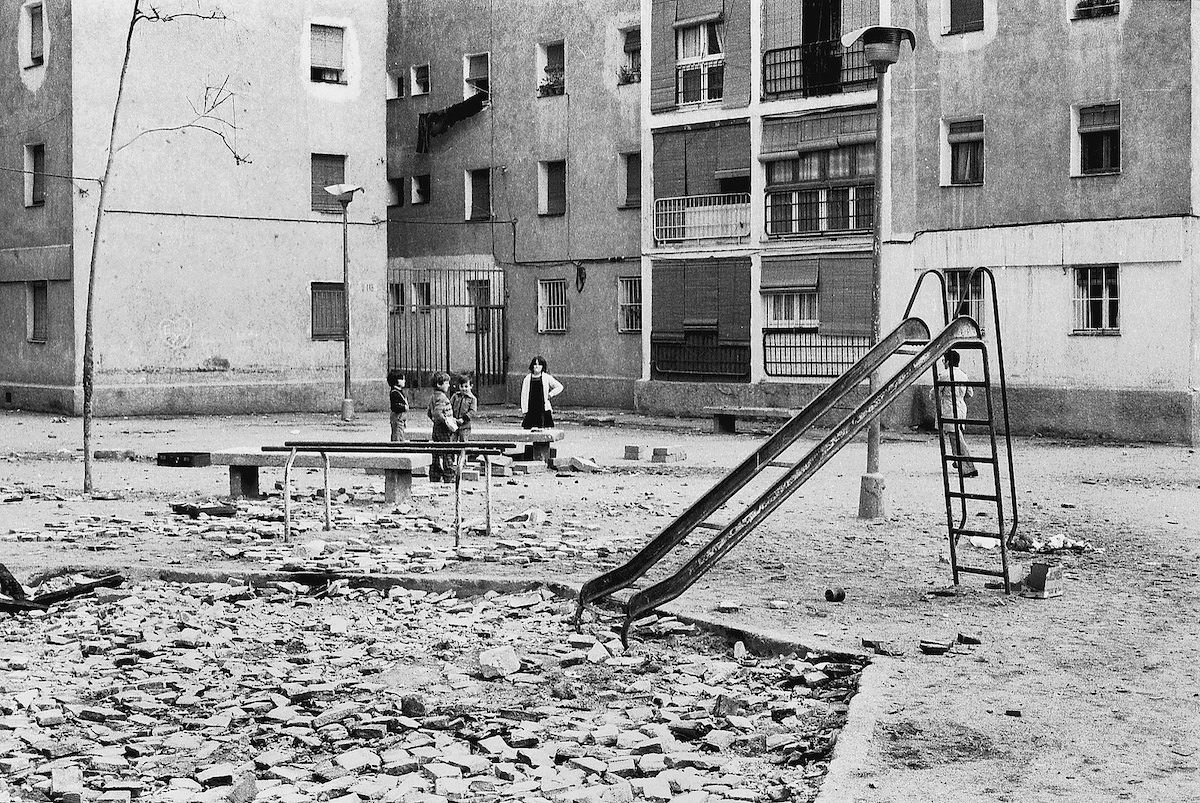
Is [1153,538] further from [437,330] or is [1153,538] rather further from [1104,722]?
A: [437,330]

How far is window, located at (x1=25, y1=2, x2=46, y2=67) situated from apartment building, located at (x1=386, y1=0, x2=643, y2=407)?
405 inches

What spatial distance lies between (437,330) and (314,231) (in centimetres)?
610

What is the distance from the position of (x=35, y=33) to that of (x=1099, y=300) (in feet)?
79.3

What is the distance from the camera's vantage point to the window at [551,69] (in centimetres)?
3866

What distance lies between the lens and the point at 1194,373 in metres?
25.7

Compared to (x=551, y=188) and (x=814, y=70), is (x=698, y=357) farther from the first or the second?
(x=551, y=188)

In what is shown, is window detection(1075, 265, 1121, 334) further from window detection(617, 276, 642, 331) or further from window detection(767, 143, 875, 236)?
window detection(617, 276, 642, 331)

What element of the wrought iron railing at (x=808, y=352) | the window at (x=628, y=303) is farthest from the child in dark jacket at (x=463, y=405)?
the window at (x=628, y=303)

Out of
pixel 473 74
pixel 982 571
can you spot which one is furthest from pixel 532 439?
pixel 473 74

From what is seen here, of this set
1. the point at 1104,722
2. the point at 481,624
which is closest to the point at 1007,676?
the point at 1104,722

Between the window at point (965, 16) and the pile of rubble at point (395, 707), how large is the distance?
69.7 ft

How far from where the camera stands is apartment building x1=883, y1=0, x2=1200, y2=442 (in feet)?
84.2

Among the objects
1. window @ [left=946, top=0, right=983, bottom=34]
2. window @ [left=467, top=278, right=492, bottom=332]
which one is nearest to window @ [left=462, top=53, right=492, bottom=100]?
window @ [left=467, top=278, right=492, bottom=332]

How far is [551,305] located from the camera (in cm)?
3909
